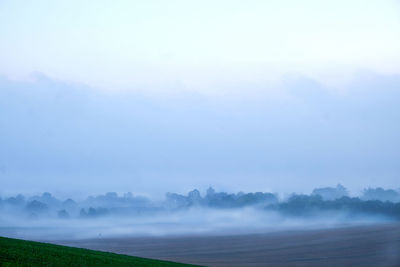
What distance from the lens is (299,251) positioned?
204ft

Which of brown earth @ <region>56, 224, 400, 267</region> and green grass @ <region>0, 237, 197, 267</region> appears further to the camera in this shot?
brown earth @ <region>56, 224, 400, 267</region>

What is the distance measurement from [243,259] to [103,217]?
5848 inches

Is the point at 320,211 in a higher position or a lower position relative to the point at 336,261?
higher

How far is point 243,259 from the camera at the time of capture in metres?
56.6

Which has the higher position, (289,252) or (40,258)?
(40,258)

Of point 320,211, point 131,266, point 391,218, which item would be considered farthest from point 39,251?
point 320,211

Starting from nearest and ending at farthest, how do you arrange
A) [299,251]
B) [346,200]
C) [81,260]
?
[81,260]
[299,251]
[346,200]

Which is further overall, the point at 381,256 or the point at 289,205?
the point at 289,205

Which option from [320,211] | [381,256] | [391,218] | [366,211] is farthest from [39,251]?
[320,211]

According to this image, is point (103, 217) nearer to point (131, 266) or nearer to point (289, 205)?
point (289, 205)

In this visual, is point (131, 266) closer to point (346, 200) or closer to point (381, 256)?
point (381, 256)

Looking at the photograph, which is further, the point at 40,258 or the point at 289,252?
the point at 289,252

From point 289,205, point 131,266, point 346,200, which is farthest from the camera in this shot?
point 289,205

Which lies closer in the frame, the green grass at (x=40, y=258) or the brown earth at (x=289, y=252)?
the green grass at (x=40, y=258)
